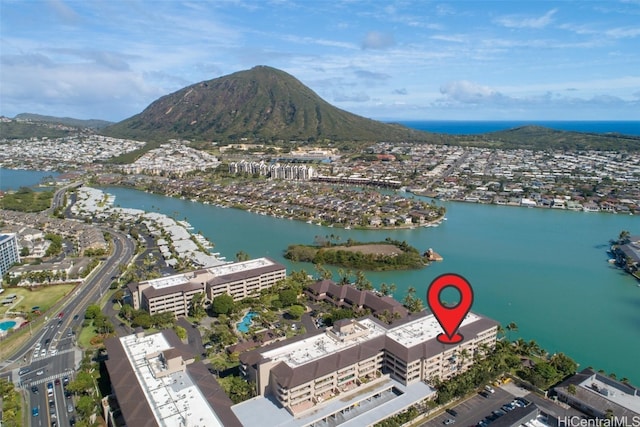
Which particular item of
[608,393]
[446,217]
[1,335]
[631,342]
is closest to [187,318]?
[1,335]

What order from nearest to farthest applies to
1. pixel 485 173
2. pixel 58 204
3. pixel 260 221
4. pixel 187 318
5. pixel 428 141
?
pixel 187 318, pixel 260 221, pixel 58 204, pixel 485 173, pixel 428 141

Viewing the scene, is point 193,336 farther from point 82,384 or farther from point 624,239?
point 624,239

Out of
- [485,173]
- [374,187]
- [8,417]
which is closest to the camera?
[8,417]

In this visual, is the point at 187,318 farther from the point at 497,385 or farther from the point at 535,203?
the point at 535,203

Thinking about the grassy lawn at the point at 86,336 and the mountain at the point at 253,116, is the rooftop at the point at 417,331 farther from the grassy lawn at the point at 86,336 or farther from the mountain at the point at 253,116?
the mountain at the point at 253,116

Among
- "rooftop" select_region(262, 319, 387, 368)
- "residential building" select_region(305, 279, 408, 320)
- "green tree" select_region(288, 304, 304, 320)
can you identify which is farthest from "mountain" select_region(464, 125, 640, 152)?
"rooftop" select_region(262, 319, 387, 368)

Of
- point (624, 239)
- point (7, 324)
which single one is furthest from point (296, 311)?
point (624, 239)

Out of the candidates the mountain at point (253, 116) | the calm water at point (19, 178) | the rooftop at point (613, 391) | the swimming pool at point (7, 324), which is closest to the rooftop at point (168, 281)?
the swimming pool at point (7, 324)
